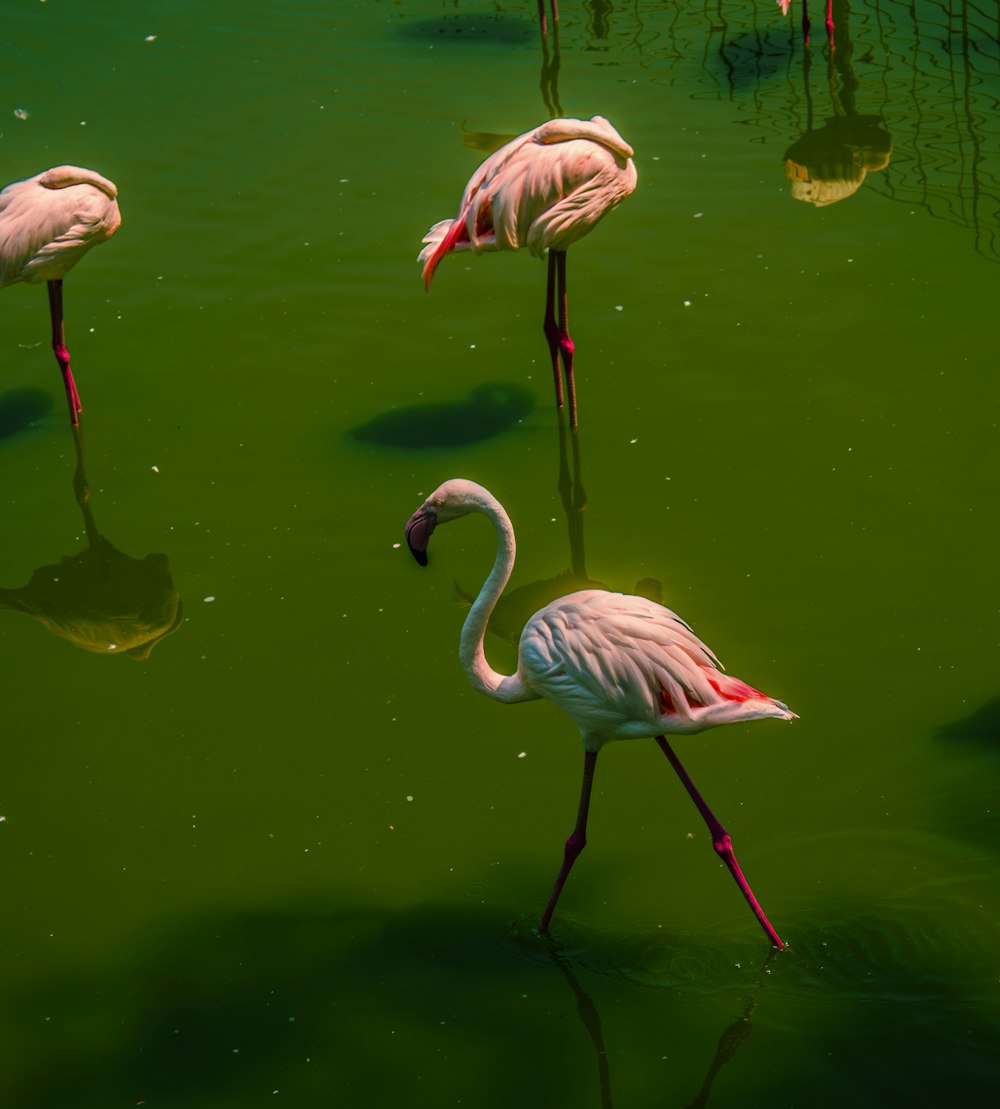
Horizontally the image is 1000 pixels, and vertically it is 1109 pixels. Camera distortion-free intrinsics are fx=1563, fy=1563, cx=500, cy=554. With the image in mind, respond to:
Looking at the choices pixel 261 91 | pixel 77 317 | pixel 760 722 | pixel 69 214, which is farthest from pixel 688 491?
pixel 261 91

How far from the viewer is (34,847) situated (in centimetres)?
476

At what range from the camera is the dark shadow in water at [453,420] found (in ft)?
22.0

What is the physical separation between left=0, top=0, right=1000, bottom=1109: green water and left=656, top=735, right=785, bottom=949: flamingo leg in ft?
0.26

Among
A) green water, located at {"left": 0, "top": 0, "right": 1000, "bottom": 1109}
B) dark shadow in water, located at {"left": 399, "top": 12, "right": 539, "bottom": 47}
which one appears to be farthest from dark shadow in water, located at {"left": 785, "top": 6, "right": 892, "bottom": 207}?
dark shadow in water, located at {"left": 399, "top": 12, "right": 539, "bottom": 47}

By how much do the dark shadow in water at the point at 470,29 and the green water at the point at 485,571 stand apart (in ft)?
0.78

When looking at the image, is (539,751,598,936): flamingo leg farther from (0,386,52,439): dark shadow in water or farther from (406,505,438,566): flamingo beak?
(0,386,52,439): dark shadow in water

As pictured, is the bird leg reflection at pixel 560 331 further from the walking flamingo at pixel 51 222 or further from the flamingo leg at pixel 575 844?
the flamingo leg at pixel 575 844

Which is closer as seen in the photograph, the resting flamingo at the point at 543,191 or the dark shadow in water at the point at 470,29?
the resting flamingo at the point at 543,191

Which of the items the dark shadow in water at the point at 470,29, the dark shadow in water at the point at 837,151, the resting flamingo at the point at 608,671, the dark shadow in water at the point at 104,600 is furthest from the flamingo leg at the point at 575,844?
the dark shadow in water at the point at 470,29

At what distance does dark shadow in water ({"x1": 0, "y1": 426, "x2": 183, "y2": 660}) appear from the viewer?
576cm

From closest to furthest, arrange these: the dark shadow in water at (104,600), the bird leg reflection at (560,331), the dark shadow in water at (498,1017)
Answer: the dark shadow in water at (498,1017) → the dark shadow in water at (104,600) → the bird leg reflection at (560,331)

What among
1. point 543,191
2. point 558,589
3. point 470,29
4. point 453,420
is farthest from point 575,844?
point 470,29

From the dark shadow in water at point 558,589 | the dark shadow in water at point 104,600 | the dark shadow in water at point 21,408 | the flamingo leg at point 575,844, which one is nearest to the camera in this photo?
the flamingo leg at point 575,844

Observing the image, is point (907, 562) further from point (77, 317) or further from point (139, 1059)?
point (77, 317)
